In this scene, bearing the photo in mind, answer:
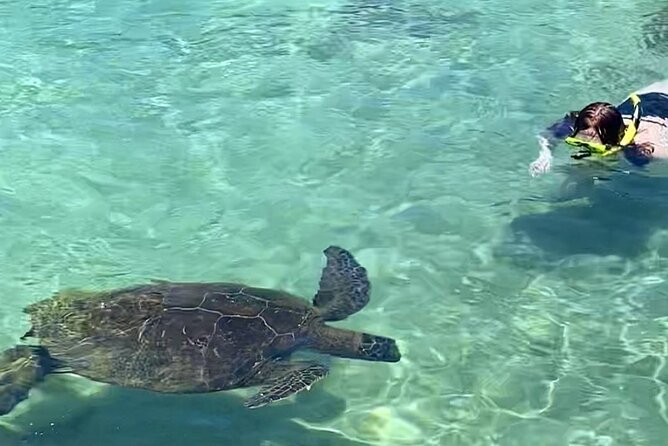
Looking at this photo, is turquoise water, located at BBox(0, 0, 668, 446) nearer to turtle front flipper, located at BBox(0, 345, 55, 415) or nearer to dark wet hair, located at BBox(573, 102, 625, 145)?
turtle front flipper, located at BBox(0, 345, 55, 415)

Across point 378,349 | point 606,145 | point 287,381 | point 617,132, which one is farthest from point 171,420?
point 617,132

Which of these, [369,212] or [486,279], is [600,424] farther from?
[369,212]

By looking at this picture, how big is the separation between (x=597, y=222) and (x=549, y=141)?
74 centimetres

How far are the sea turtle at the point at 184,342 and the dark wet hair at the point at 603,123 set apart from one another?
6.89 feet

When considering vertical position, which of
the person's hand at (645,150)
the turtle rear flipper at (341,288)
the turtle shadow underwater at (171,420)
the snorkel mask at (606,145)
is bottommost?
Result: the turtle shadow underwater at (171,420)

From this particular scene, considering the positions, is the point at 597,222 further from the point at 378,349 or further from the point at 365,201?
the point at 378,349

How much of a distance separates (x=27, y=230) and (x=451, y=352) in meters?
3.58

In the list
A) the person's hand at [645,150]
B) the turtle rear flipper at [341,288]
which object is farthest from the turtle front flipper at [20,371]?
the person's hand at [645,150]

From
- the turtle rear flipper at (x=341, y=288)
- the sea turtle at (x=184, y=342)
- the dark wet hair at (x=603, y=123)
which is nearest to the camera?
the sea turtle at (x=184, y=342)

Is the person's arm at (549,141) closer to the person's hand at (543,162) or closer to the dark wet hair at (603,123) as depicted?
the person's hand at (543,162)

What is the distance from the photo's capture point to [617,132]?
20.7 ft

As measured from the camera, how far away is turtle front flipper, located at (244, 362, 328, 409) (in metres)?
4.97

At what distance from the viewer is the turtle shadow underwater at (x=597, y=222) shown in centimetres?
682

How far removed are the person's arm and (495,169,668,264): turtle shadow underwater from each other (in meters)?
0.41
